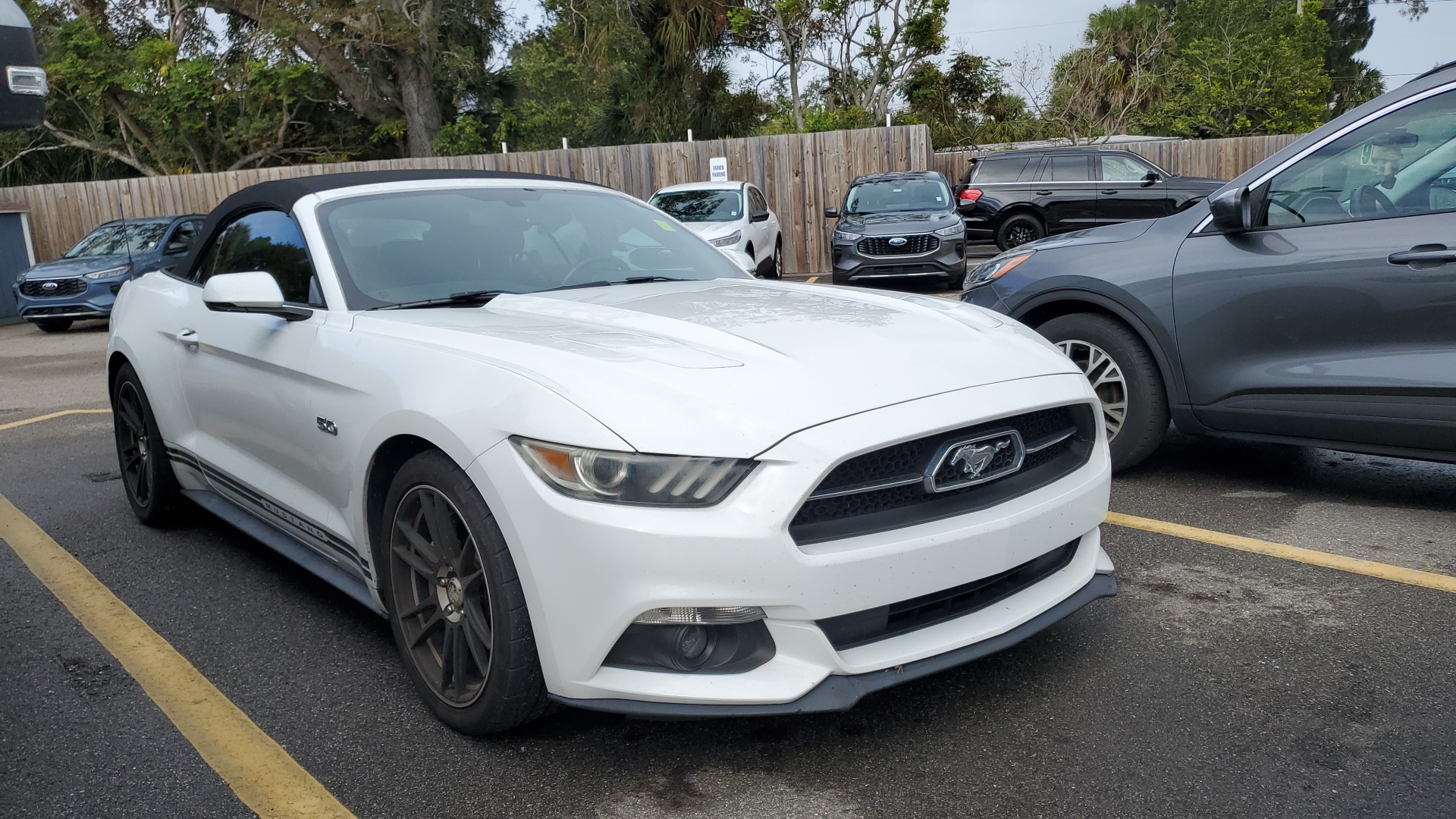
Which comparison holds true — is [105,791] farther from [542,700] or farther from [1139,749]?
[1139,749]

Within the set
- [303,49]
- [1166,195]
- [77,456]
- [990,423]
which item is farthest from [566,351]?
[303,49]

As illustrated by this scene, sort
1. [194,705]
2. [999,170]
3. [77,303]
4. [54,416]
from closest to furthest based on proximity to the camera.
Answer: [194,705]
[54,416]
[77,303]
[999,170]

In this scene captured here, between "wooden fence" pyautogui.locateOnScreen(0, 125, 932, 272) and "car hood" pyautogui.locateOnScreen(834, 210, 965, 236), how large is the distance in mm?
4600

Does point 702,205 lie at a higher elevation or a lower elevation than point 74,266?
higher

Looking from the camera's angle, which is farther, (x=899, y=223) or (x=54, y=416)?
(x=899, y=223)

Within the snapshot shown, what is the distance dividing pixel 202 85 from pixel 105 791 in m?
27.6

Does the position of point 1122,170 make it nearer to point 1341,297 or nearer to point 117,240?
point 1341,297

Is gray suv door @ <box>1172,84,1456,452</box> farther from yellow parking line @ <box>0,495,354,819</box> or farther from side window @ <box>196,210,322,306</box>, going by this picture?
yellow parking line @ <box>0,495,354,819</box>

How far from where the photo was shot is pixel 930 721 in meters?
2.79

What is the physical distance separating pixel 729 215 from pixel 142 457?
1027 cm

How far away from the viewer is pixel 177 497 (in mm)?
4688

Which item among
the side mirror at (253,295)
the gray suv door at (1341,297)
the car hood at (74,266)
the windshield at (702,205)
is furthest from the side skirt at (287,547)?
the car hood at (74,266)

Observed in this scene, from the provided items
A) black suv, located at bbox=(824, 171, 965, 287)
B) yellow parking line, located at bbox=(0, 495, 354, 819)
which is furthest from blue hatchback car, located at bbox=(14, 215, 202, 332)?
yellow parking line, located at bbox=(0, 495, 354, 819)

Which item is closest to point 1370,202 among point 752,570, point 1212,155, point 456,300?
point 752,570
